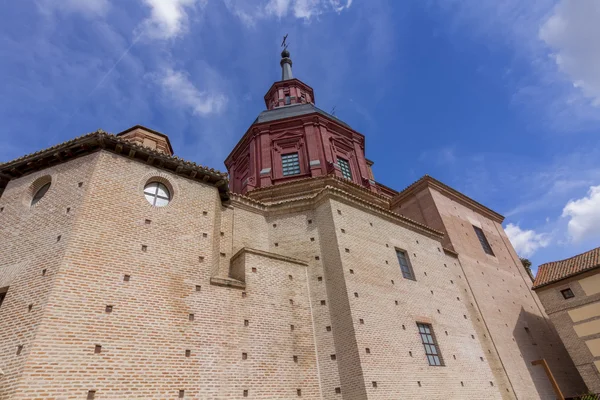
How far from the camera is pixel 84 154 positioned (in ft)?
36.4

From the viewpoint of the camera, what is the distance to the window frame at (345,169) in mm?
20625

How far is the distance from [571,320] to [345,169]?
14.1 metres

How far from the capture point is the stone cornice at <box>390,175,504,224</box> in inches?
858

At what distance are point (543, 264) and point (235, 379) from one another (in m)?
21.2

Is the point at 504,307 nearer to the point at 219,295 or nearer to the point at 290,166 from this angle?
the point at 290,166

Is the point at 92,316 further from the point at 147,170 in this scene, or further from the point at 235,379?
the point at 147,170

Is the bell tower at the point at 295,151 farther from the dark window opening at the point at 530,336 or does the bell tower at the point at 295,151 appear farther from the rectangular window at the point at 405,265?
the dark window opening at the point at 530,336

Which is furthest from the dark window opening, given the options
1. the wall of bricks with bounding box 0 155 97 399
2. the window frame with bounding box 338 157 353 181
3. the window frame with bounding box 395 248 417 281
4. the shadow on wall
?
the wall of bricks with bounding box 0 155 97 399

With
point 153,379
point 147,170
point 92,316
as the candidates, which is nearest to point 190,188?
point 147,170

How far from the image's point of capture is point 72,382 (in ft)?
24.4

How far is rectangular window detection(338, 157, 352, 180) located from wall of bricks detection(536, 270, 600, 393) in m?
12.5

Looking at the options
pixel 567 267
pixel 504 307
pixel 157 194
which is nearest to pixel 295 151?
pixel 157 194

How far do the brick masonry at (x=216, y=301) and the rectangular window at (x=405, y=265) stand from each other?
12.1 inches

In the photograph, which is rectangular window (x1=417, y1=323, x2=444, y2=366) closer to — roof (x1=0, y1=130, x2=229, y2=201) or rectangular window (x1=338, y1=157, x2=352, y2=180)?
rectangular window (x1=338, y1=157, x2=352, y2=180)
